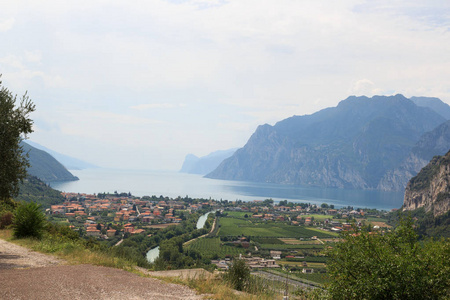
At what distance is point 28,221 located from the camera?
14.3 meters

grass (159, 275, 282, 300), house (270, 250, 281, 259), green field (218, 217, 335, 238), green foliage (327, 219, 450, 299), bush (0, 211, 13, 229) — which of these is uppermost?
green foliage (327, 219, 450, 299)

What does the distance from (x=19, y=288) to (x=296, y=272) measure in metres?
44.7

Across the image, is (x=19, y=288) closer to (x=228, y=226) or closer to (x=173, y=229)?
(x=173, y=229)

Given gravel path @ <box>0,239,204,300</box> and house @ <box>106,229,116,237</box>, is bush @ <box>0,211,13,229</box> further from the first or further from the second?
house @ <box>106,229,116,237</box>

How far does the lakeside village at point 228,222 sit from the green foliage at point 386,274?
991 inches

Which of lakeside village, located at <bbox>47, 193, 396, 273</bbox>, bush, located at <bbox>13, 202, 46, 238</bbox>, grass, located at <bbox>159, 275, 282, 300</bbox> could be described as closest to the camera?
grass, located at <bbox>159, 275, 282, 300</bbox>

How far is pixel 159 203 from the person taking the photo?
125 metres

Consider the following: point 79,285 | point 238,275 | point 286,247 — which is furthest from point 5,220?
point 286,247

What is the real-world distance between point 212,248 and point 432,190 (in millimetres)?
89721

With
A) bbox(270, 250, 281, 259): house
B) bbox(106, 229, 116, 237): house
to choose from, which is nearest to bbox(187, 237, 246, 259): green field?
bbox(270, 250, 281, 259): house

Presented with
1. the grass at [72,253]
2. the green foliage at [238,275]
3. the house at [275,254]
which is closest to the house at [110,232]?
the house at [275,254]

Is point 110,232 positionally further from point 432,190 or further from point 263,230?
point 432,190

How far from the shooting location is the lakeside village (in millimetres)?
60375

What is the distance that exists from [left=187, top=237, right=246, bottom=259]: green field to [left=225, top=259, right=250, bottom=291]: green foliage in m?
43.2
